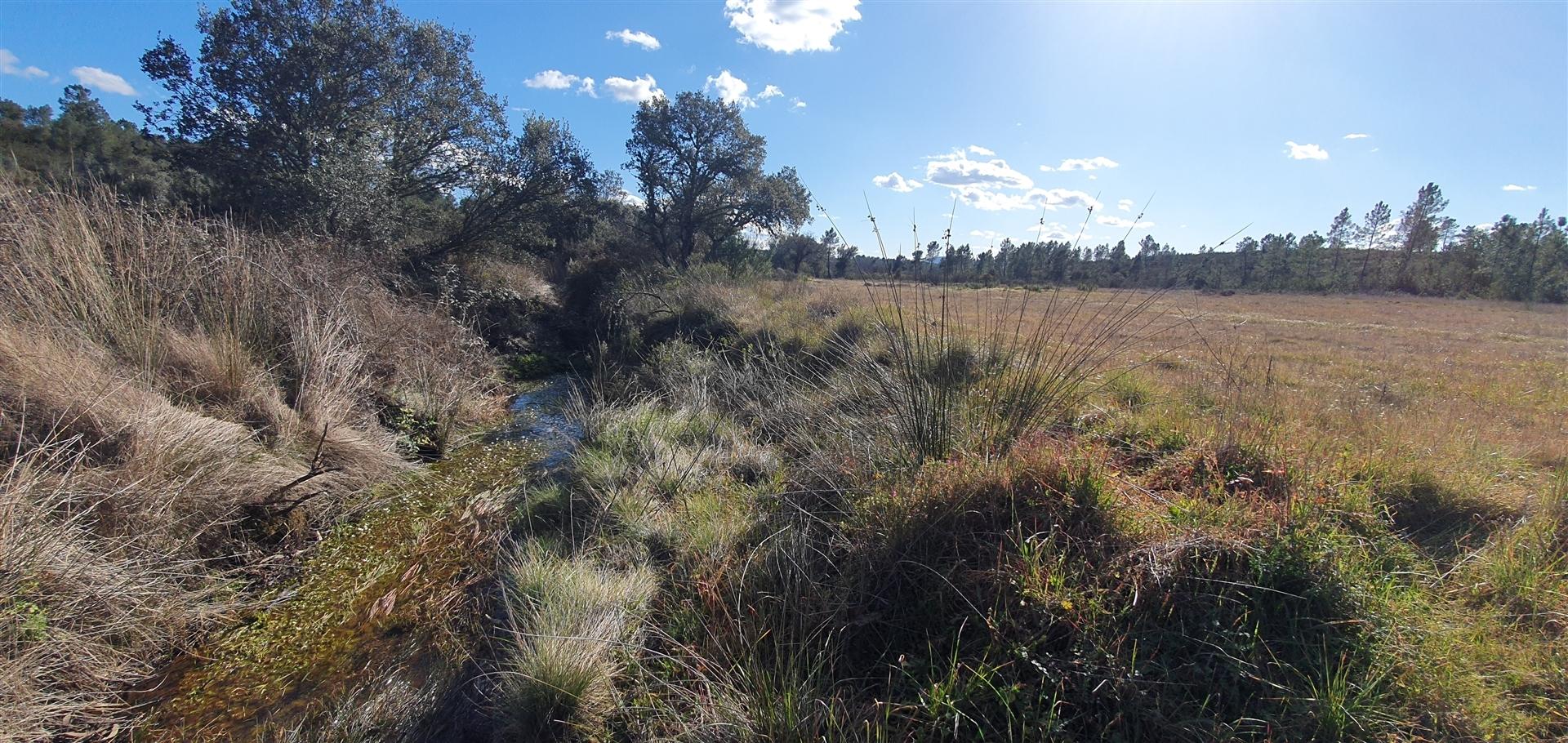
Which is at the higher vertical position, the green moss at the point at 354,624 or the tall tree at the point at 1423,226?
the tall tree at the point at 1423,226

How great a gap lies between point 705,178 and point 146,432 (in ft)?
71.6

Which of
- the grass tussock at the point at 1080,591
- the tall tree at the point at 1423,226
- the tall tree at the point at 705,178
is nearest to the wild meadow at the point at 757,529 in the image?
the grass tussock at the point at 1080,591

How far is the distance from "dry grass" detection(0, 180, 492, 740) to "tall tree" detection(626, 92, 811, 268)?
57.8ft

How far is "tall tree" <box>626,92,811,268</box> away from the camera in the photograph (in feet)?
75.7

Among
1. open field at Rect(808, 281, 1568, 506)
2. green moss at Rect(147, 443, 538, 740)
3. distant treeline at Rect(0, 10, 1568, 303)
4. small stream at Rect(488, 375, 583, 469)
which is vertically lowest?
green moss at Rect(147, 443, 538, 740)

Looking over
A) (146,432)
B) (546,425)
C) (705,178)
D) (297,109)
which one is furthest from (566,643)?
(705,178)

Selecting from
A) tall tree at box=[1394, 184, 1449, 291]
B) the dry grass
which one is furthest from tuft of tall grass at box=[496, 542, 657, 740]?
tall tree at box=[1394, 184, 1449, 291]

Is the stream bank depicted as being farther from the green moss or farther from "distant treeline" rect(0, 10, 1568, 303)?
"distant treeline" rect(0, 10, 1568, 303)

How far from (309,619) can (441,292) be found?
8836 millimetres

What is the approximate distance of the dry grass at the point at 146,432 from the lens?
2.55 meters

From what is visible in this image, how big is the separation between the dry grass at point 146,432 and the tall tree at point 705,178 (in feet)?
57.8

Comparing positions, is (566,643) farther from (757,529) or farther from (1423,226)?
Result: (1423,226)

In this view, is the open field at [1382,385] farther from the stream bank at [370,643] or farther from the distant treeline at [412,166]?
the stream bank at [370,643]

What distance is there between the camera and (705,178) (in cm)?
2350
